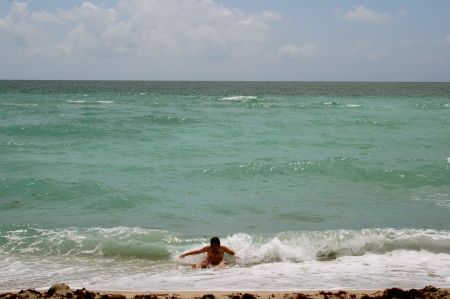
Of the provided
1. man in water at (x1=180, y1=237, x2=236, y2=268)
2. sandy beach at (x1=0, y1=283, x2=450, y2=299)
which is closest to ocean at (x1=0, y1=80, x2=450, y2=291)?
man in water at (x1=180, y1=237, x2=236, y2=268)

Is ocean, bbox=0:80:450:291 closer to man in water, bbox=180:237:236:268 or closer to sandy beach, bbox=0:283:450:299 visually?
man in water, bbox=180:237:236:268

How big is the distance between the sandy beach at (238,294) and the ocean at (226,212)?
0.27 meters

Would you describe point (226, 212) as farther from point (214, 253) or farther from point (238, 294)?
point (238, 294)

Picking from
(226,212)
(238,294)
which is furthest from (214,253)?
(226,212)

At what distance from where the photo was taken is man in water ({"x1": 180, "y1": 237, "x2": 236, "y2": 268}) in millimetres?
6596

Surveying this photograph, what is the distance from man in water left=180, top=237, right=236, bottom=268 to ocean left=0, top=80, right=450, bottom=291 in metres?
0.15

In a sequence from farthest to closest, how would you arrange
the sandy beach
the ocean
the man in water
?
the man in water < the ocean < the sandy beach

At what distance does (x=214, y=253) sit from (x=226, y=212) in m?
2.21

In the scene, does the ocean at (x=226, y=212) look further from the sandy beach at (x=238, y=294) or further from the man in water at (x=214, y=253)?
the sandy beach at (x=238, y=294)

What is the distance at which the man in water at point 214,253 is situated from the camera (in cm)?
660

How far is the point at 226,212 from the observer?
351 inches

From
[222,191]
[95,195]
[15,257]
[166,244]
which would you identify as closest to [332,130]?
[222,191]

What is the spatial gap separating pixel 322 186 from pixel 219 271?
5253 mm

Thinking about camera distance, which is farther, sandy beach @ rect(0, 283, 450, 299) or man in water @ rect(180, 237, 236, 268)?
man in water @ rect(180, 237, 236, 268)
